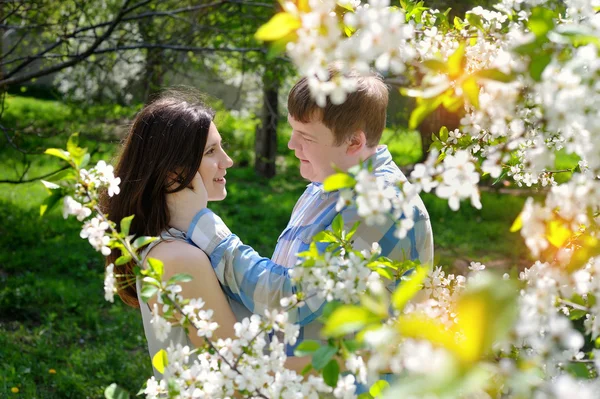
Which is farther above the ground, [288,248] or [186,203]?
[186,203]

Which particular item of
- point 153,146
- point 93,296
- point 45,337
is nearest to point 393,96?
point 93,296

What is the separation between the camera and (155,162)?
227 centimetres

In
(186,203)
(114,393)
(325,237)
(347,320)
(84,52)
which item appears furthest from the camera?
(84,52)

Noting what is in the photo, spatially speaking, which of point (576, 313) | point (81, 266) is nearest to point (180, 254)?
point (576, 313)

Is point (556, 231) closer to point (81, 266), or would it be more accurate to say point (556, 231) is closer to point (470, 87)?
Answer: point (470, 87)

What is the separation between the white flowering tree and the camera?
83 cm

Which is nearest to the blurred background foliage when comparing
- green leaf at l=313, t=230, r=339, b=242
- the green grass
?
the green grass

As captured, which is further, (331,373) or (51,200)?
(51,200)

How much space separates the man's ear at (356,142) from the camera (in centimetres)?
227

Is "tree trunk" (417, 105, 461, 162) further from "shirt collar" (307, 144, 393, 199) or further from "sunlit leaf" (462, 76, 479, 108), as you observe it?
"sunlit leaf" (462, 76, 479, 108)

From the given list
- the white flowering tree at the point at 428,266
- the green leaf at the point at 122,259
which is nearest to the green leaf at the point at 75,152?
the white flowering tree at the point at 428,266

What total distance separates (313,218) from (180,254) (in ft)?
1.54

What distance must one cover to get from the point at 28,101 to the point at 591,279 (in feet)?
48.2

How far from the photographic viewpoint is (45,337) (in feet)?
15.7
